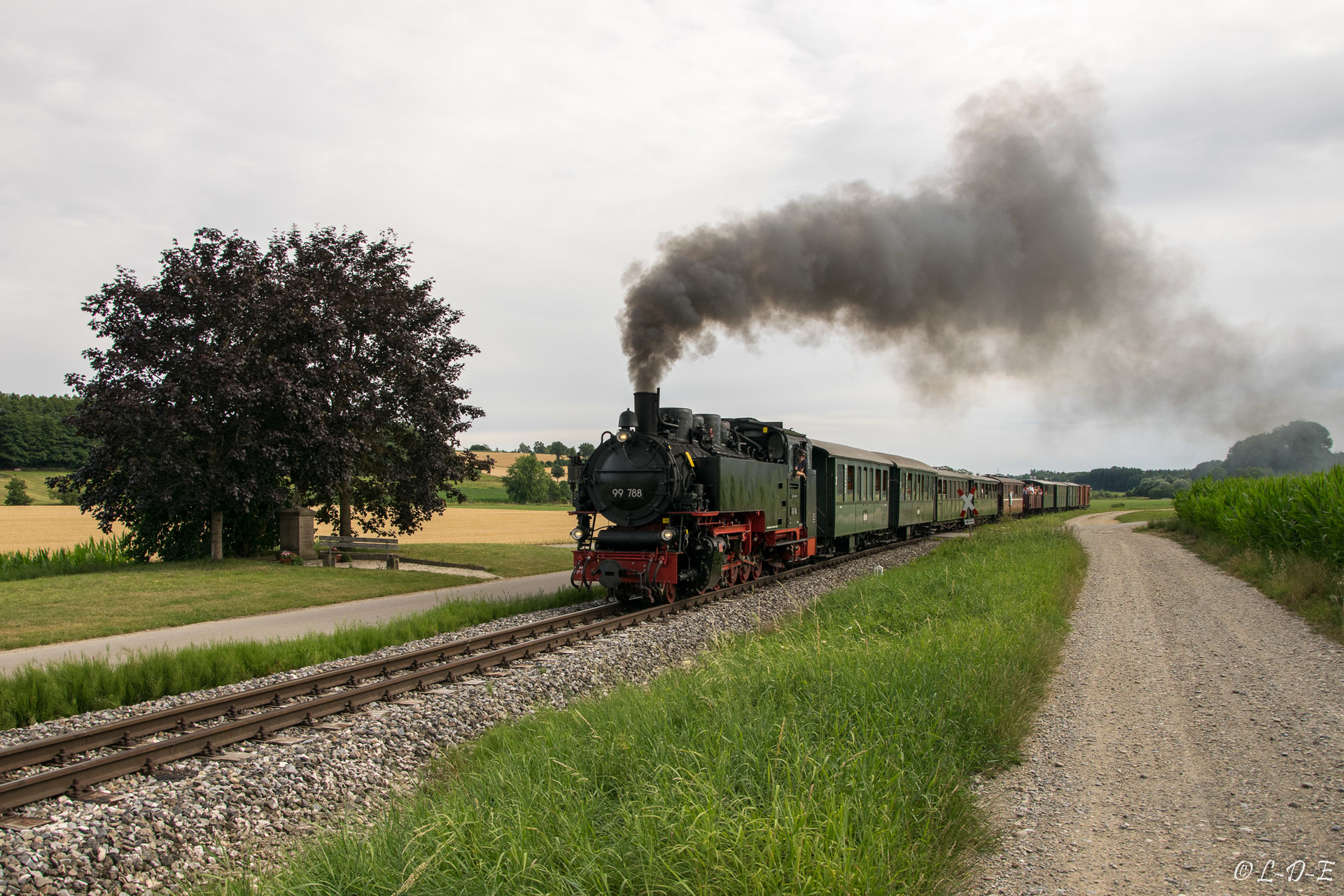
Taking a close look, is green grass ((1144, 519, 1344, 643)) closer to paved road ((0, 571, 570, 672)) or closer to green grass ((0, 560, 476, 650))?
paved road ((0, 571, 570, 672))

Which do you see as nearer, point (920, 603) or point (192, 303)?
point (920, 603)

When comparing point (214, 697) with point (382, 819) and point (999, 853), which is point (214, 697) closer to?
point (382, 819)

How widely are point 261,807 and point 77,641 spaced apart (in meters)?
7.81

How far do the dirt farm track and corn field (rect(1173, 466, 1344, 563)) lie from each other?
2012 cm

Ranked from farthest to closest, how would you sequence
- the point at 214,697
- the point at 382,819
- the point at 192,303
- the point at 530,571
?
the point at 530,571, the point at 192,303, the point at 214,697, the point at 382,819

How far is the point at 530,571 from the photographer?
20.3 m

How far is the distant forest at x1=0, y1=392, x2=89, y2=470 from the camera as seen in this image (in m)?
58.0

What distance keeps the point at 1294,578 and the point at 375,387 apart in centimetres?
2055

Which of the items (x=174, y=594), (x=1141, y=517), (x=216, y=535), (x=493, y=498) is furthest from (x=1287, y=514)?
(x=493, y=498)

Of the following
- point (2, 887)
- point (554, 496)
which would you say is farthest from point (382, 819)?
point (554, 496)

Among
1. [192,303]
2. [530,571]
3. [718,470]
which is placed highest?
[192,303]

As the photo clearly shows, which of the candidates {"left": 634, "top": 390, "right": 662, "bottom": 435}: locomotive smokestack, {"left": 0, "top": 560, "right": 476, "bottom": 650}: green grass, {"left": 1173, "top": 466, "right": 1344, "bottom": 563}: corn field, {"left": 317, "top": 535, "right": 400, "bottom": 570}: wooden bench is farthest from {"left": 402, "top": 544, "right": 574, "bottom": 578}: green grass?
{"left": 1173, "top": 466, "right": 1344, "bottom": 563}: corn field

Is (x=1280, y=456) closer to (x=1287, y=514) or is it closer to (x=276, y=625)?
(x=1287, y=514)

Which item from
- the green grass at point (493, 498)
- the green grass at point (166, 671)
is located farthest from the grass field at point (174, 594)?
the green grass at point (493, 498)
